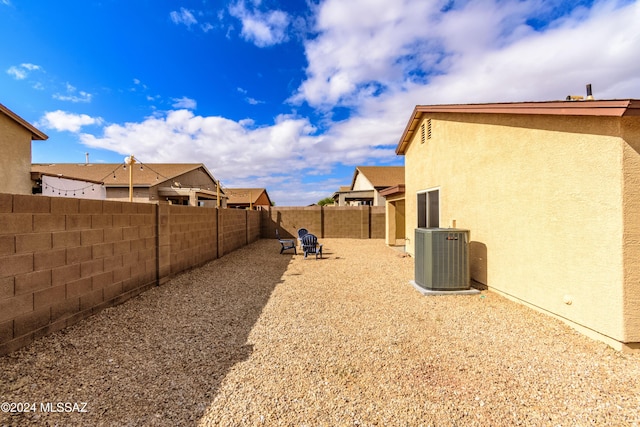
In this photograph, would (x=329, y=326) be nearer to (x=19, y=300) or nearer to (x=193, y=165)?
(x=19, y=300)

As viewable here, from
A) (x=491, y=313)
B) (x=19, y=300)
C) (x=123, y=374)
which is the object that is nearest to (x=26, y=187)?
(x=19, y=300)

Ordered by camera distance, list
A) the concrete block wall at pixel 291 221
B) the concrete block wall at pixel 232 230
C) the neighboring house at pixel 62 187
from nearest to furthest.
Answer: the concrete block wall at pixel 232 230 < the neighboring house at pixel 62 187 < the concrete block wall at pixel 291 221

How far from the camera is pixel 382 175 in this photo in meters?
28.6

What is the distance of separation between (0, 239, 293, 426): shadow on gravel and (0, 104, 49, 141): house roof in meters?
11.0

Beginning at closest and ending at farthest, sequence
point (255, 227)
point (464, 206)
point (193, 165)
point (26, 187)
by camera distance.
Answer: point (464, 206), point (26, 187), point (255, 227), point (193, 165)

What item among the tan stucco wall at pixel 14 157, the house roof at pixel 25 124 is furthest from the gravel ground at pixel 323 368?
the house roof at pixel 25 124

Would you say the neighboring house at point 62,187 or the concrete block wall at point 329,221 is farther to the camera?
the concrete block wall at point 329,221

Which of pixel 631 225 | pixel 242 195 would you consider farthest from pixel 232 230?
pixel 242 195

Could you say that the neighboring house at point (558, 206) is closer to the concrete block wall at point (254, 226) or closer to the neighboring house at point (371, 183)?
the concrete block wall at point (254, 226)

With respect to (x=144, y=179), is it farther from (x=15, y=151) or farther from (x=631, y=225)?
(x=631, y=225)

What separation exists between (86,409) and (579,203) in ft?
20.6

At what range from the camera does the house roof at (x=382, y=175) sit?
88.1ft

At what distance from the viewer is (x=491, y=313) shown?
15.7 ft

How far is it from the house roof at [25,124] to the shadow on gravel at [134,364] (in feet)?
36.0
